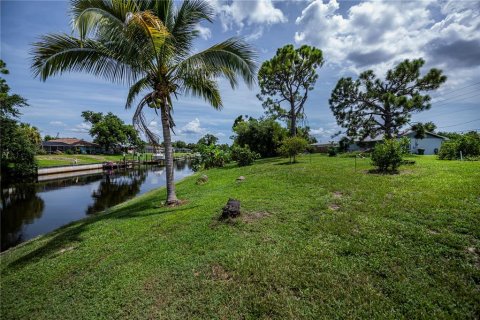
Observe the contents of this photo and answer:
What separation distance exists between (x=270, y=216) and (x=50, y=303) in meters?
4.45

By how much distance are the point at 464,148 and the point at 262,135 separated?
16210 mm

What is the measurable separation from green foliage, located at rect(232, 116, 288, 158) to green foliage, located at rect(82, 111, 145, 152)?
122 feet

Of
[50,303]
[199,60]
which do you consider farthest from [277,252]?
[199,60]

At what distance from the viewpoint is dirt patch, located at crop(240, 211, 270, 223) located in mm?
5566

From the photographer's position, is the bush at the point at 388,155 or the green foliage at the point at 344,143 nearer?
the bush at the point at 388,155

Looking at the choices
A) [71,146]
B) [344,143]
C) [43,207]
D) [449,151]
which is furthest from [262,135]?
[71,146]

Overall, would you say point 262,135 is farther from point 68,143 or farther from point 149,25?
point 68,143

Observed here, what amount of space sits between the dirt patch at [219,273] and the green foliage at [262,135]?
832 inches

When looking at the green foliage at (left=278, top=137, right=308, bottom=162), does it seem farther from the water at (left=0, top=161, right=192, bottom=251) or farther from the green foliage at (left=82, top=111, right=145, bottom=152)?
the green foliage at (left=82, top=111, right=145, bottom=152)

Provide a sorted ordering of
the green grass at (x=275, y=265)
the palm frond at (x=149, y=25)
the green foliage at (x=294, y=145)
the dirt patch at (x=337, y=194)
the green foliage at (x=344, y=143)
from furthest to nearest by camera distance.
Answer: the green foliage at (x=344, y=143), the green foliage at (x=294, y=145), the dirt patch at (x=337, y=194), the palm frond at (x=149, y=25), the green grass at (x=275, y=265)

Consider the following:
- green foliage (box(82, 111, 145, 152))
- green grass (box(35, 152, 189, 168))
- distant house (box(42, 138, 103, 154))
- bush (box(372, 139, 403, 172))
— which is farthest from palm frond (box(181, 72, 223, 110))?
distant house (box(42, 138, 103, 154))

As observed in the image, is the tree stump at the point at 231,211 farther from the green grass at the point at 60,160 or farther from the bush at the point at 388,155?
the green grass at the point at 60,160

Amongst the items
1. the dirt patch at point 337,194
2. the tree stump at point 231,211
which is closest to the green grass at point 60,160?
the tree stump at point 231,211

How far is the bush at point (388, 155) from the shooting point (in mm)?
9570
